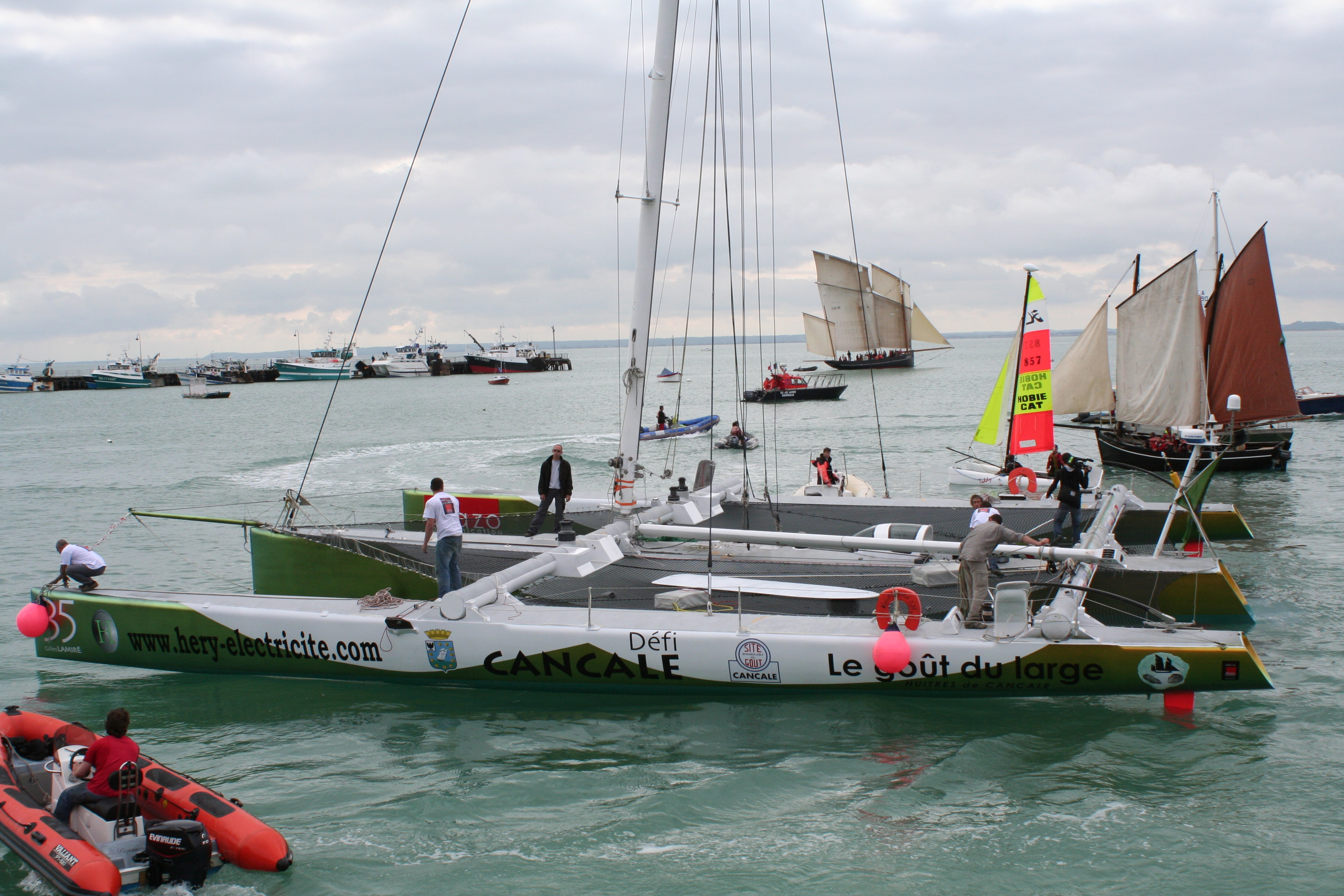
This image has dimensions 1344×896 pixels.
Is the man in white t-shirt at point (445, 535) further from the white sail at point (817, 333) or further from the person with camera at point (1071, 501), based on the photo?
the white sail at point (817, 333)

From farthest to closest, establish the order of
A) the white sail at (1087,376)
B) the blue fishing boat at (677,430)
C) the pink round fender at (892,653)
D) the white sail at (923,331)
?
1. the white sail at (923,331)
2. the blue fishing boat at (677,430)
3. the white sail at (1087,376)
4. the pink round fender at (892,653)

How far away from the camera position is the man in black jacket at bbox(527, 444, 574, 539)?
14.5m

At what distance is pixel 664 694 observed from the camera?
994cm

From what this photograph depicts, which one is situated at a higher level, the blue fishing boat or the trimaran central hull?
the blue fishing boat

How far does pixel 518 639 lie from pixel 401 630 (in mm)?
1332

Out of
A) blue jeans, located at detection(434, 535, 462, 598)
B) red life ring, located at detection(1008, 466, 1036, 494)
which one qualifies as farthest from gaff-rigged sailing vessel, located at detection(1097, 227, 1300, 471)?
blue jeans, located at detection(434, 535, 462, 598)

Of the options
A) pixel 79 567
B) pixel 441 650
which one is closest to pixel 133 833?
pixel 441 650

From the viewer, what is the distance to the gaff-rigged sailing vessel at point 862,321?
8656 centimetres

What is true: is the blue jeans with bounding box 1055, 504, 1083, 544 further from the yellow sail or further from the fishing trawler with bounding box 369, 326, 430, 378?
the fishing trawler with bounding box 369, 326, 430, 378

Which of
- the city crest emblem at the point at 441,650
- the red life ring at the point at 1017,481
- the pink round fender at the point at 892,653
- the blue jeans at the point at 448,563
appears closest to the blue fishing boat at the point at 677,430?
the red life ring at the point at 1017,481

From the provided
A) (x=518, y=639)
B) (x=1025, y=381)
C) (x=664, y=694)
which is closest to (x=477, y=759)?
(x=518, y=639)

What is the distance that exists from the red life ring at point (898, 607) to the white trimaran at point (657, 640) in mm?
30

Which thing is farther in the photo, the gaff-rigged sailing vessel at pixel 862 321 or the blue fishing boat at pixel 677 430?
the gaff-rigged sailing vessel at pixel 862 321

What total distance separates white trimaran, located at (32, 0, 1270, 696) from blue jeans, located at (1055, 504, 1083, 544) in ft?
5.04
